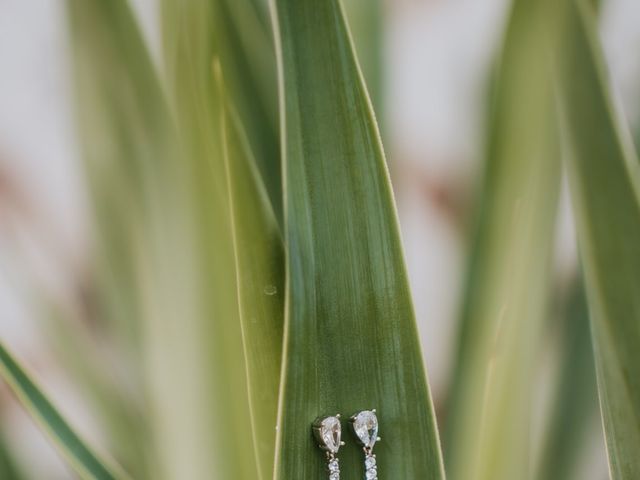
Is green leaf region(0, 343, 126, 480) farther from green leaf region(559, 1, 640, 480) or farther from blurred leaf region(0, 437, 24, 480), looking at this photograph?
green leaf region(559, 1, 640, 480)

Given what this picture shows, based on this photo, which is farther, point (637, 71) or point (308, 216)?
point (637, 71)

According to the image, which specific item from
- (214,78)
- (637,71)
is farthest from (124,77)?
(637,71)

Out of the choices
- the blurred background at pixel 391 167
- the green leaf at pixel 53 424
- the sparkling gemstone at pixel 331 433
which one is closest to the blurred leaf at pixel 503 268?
the blurred background at pixel 391 167

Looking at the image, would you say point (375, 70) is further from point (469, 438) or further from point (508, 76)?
point (469, 438)

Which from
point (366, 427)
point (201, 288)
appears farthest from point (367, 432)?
point (201, 288)

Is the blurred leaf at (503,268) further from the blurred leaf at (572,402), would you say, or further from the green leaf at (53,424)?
the green leaf at (53,424)

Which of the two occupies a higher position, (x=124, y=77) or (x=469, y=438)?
(x=124, y=77)

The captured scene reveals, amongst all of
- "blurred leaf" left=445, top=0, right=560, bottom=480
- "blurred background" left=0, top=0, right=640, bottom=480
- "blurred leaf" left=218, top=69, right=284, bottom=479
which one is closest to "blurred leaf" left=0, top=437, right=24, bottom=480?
"blurred background" left=0, top=0, right=640, bottom=480
